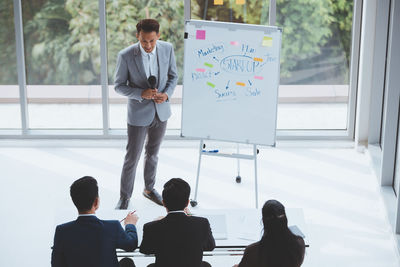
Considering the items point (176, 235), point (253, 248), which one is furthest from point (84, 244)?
point (253, 248)

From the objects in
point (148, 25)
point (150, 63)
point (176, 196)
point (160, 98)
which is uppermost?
point (148, 25)

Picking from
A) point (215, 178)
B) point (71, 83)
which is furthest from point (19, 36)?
point (215, 178)

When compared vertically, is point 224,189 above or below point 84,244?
below

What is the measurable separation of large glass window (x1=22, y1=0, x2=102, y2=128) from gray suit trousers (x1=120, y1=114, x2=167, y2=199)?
1861 millimetres

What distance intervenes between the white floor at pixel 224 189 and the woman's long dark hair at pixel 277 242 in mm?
1394

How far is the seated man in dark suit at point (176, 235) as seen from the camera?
3.19 m

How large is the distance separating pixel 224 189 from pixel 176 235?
9.03 feet

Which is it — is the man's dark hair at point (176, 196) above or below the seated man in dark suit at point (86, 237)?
above

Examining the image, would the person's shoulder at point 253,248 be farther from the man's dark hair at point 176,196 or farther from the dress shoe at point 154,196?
the dress shoe at point 154,196

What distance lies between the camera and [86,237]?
3146 mm

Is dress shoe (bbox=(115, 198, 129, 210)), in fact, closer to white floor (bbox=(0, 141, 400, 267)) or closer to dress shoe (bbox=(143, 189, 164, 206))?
white floor (bbox=(0, 141, 400, 267))

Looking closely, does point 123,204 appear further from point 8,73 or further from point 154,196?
point 8,73

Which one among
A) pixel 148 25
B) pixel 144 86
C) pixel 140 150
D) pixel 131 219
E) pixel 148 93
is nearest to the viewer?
pixel 131 219

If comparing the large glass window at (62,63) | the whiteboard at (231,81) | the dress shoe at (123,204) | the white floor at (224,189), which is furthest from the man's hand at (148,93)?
the large glass window at (62,63)
